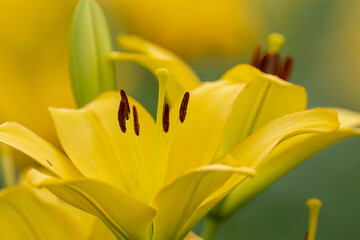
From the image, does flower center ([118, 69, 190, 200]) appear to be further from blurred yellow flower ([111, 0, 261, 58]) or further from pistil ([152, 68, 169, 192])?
blurred yellow flower ([111, 0, 261, 58])

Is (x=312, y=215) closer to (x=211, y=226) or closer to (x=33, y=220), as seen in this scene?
(x=211, y=226)

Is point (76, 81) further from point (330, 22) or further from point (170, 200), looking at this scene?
point (330, 22)

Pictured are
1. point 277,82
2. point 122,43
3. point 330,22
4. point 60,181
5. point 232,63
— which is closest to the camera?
point 60,181

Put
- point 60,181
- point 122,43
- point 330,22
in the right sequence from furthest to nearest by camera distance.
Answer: point 330,22 < point 122,43 < point 60,181

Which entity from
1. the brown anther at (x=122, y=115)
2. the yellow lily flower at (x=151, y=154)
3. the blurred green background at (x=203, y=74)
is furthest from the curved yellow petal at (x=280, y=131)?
the blurred green background at (x=203, y=74)

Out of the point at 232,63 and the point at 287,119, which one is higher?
the point at 287,119

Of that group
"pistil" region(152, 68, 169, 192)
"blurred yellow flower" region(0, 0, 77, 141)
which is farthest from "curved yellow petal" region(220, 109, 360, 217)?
"blurred yellow flower" region(0, 0, 77, 141)

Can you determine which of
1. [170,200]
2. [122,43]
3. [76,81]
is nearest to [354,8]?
[122,43]
